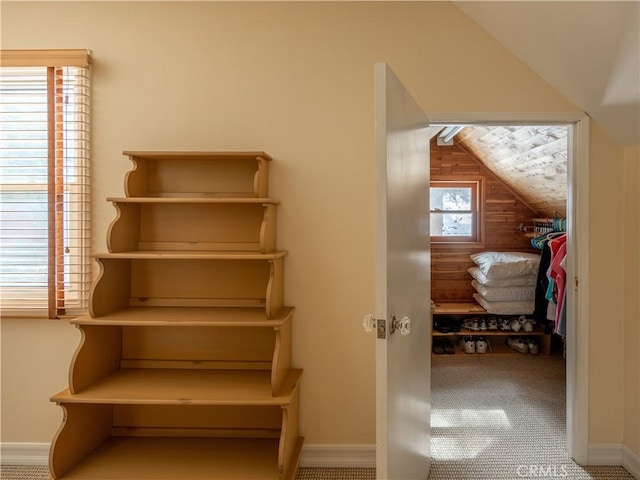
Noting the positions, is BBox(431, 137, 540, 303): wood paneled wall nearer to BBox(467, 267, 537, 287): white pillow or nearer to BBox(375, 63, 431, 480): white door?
BBox(467, 267, 537, 287): white pillow

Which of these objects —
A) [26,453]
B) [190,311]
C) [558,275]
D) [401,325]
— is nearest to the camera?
[401,325]

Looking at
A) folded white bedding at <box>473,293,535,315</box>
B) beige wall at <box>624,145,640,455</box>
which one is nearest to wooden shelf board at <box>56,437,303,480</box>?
beige wall at <box>624,145,640,455</box>

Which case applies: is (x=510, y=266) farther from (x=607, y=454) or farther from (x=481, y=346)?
(x=607, y=454)

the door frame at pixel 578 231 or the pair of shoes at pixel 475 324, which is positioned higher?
the door frame at pixel 578 231

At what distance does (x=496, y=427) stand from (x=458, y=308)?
1641 mm

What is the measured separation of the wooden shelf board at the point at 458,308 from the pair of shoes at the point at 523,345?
1.38 ft

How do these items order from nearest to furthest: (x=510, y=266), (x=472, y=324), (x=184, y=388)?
1. (x=184, y=388)
2. (x=510, y=266)
3. (x=472, y=324)

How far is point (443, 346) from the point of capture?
4168 millimetres

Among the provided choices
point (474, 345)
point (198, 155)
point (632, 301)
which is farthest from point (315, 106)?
point (474, 345)

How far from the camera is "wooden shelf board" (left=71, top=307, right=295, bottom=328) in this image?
192 cm

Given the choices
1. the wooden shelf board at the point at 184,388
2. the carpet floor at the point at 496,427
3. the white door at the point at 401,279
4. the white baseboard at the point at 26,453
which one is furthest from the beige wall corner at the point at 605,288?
the white baseboard at the point at 26,453

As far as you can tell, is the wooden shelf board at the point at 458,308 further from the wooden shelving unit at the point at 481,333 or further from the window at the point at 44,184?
the window at the point at 44,184

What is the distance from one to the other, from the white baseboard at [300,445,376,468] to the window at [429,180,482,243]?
9.00ft

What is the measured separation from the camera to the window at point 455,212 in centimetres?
457
